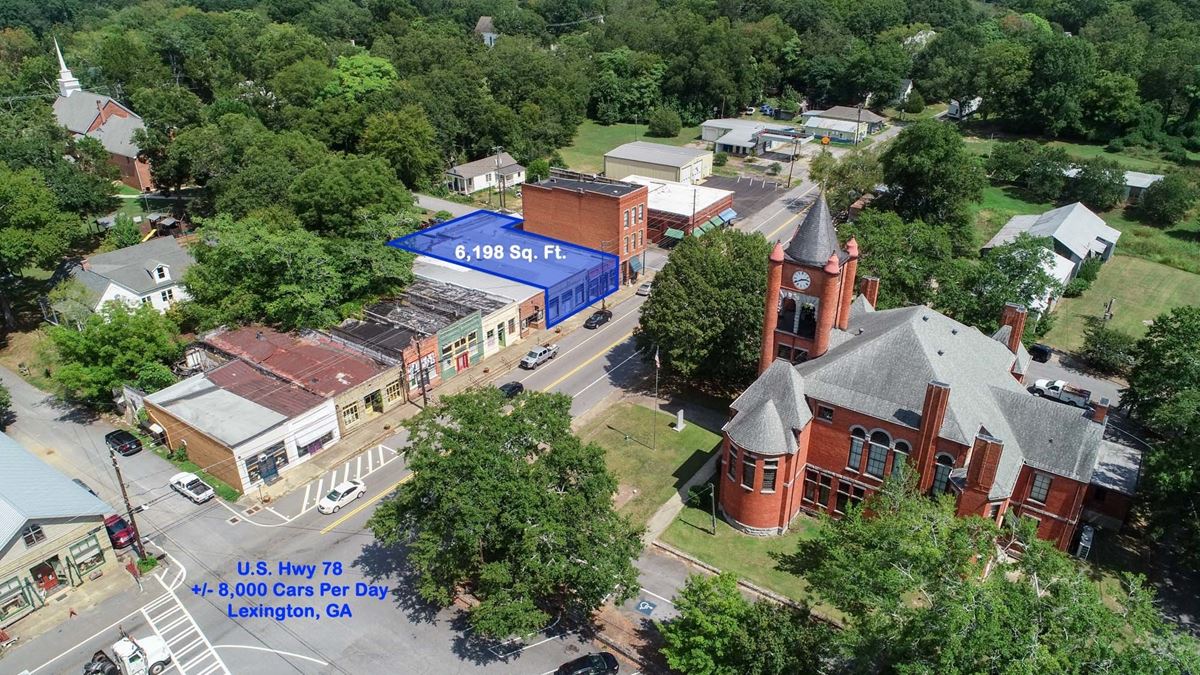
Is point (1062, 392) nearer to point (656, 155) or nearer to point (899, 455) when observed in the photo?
point (899, 455)

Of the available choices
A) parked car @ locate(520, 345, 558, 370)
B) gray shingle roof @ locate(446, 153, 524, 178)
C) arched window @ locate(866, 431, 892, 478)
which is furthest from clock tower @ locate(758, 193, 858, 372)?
gray shingle roof @ locate(446, 153, 524, 178)

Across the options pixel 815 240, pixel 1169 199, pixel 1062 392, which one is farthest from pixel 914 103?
pixel 815 240

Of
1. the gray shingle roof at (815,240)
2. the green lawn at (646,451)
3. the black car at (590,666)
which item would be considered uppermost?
the gray shingle roof at (815,240)

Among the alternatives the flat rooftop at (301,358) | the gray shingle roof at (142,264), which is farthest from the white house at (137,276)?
the flat rooftop at (301,358)

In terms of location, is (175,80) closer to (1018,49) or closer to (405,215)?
(405,215)

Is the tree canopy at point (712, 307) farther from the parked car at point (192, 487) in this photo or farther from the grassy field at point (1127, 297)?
the grassy field at point (1127, 297)

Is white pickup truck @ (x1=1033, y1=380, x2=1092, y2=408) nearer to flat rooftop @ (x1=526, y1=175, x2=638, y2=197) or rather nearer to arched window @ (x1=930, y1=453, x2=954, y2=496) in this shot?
arched window @ (x1=930, y1=453, x2=954, y2=496)
